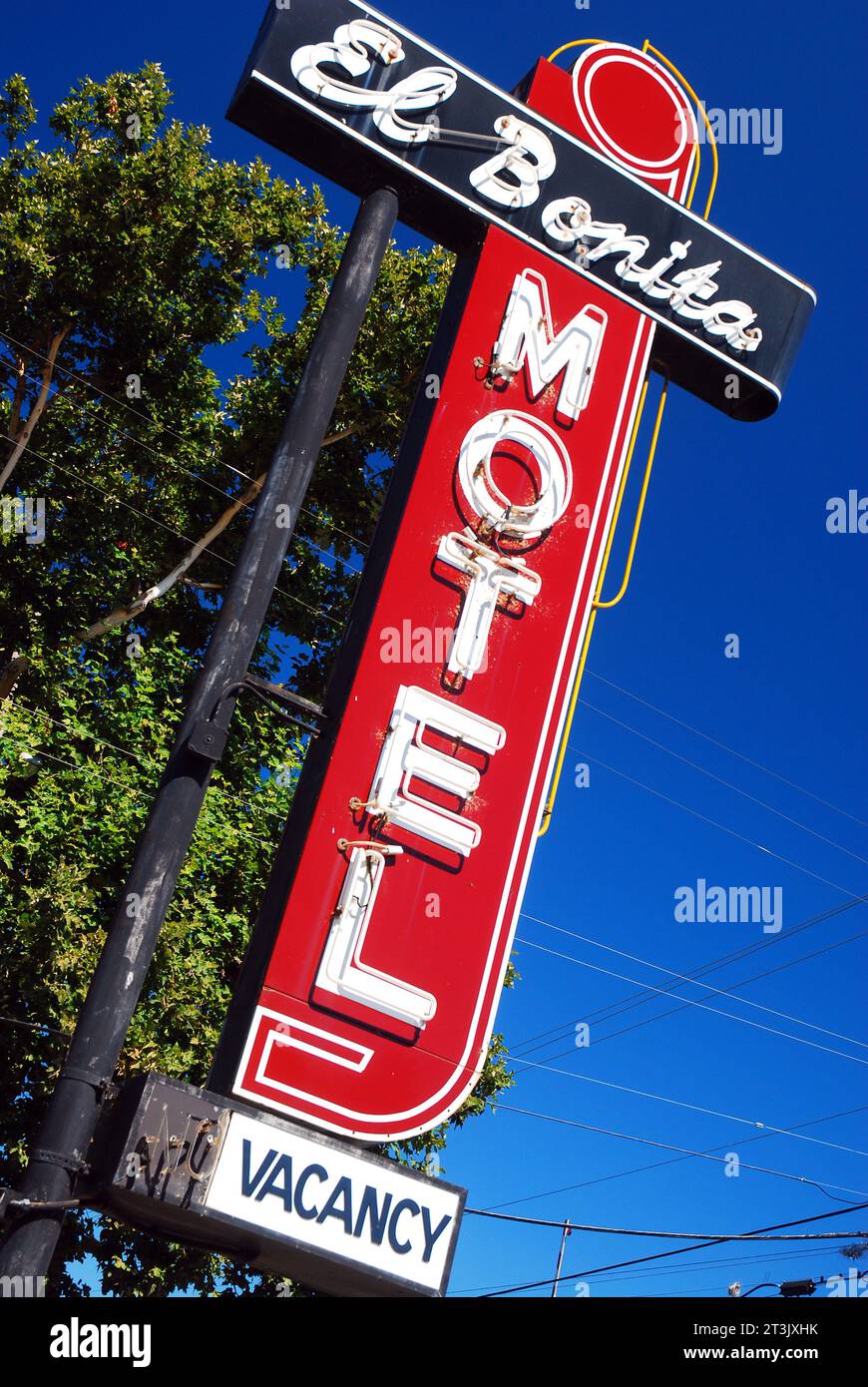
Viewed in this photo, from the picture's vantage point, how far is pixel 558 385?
8711 millimetres

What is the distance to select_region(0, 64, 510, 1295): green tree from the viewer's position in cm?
1334

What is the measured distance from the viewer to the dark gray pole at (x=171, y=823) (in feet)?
15.3

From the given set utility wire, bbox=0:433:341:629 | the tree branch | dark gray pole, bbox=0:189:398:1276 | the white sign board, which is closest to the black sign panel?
dark gray pole, bbox=0:189:398:1276

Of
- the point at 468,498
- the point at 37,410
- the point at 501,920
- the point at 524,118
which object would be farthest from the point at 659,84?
the point at 37,410

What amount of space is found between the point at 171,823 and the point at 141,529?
12.1 m

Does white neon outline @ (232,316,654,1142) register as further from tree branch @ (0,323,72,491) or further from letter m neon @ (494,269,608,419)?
tree branch @ (0,323,72,491)

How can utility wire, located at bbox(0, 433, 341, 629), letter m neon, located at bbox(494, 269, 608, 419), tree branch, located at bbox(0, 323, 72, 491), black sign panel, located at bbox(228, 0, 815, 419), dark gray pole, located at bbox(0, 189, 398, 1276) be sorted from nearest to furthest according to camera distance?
dark gray pole, located at bbox(0, 189, 398, 1276)
black sign panel, located at bbox(228, 0, 815, 419)
letter m neon, located at bbox(494, 269, 608, 419)
tree branch, located at bbox(0, 323, 72, 491)
utility wire, located at bbox(0, 433, 341, 629)

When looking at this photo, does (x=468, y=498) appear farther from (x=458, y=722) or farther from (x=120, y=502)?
(x=120, y=502)

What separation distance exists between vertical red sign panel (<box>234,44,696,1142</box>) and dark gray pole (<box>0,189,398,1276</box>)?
1062mm

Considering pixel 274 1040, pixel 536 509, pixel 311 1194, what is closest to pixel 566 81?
pixel 536 509

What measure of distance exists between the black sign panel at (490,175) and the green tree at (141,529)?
778 centimetres

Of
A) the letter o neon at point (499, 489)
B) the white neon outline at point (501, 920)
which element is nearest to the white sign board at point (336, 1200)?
the white neon outline at point (501, 920)

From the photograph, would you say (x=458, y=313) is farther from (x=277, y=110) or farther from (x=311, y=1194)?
(x=311, y=1194)

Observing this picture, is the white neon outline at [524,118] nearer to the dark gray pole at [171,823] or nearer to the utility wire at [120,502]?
the dark gray pole at [171,823]
